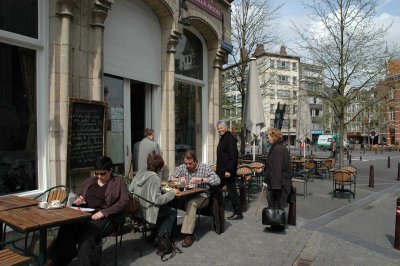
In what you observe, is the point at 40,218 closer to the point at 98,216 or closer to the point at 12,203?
the point at 98,216

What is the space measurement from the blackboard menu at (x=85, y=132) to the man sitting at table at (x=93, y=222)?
180 centimetres

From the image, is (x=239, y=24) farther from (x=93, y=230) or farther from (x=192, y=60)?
(x=93, y=230)

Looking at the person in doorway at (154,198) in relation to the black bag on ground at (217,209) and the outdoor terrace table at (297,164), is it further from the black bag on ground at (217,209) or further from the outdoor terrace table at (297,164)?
the outdoor terrace table at (297,164)

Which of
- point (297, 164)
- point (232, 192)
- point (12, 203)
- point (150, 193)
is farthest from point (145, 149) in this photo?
point (297, 164)

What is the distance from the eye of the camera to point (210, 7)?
10.6 meters

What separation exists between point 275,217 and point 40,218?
151 inches

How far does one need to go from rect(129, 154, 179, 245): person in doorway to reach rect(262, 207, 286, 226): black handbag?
1.78 meters

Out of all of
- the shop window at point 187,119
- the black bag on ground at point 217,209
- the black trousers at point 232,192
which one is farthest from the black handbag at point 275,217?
the shop window at point 187,119

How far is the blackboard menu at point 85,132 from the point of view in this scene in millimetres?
6133

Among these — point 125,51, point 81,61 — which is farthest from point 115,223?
point 125,51

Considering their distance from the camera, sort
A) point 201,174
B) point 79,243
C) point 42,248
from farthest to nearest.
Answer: point 201,174, point 79,243, point 42,248

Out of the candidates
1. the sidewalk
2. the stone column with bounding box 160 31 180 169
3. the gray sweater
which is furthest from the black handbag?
Result: the stone column with bounding box 160 31 180 169

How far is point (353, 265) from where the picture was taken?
480 cm

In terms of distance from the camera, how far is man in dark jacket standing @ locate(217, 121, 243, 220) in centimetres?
696
